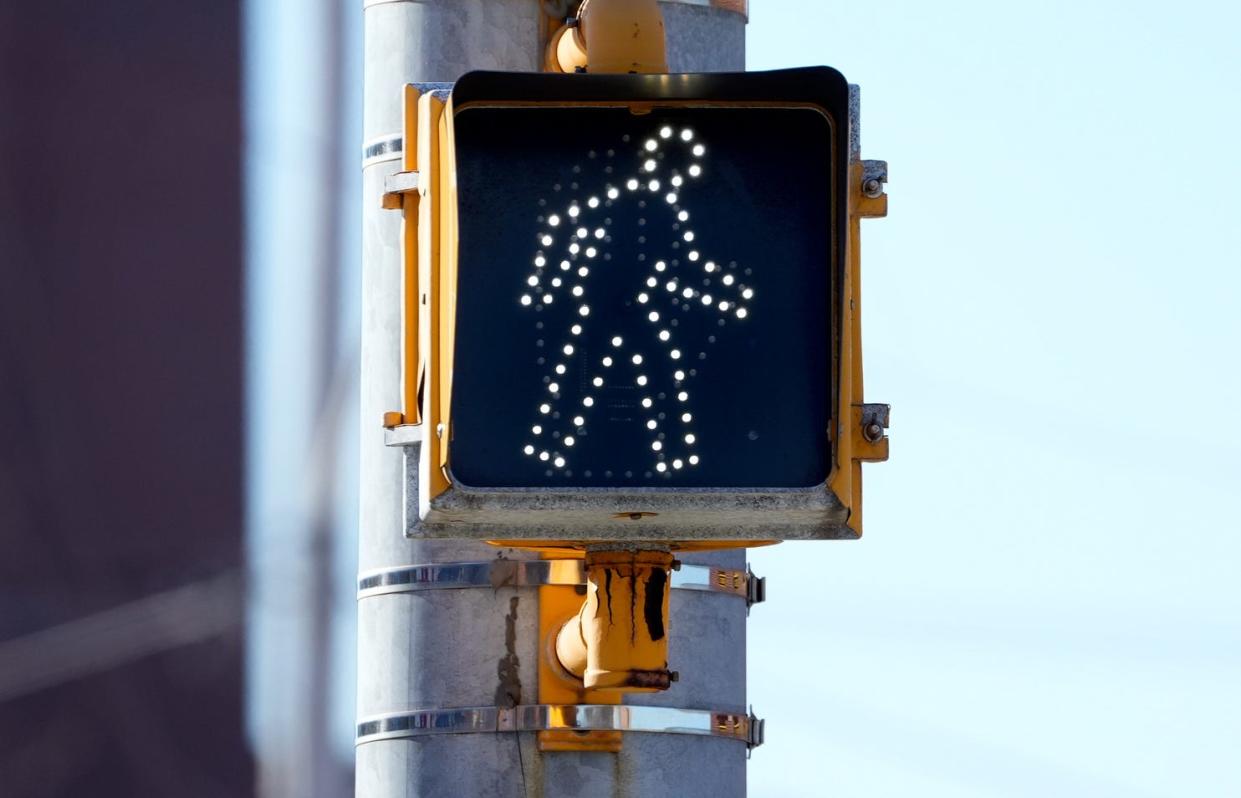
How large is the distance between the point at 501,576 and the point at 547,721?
7.7 inches

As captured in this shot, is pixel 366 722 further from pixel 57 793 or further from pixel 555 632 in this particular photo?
pixel 57 793

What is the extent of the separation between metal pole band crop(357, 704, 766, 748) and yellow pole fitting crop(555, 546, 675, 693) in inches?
15.1

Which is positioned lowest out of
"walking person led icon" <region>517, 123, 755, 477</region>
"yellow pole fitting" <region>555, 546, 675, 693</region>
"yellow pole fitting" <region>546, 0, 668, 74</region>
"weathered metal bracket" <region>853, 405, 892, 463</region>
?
"yellow pole fitting" <region>555, 546, 675, 693</region>

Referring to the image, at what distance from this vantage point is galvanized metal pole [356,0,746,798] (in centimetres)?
296

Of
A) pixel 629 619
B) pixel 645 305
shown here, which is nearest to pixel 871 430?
pixel 645 305

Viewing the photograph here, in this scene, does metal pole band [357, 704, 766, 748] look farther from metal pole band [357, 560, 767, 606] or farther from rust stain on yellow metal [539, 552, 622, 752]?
metal pole band [357, 560, 767, 606]

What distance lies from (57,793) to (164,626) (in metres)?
0.62

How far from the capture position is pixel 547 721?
9.69ft

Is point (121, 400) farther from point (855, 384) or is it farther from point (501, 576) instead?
point (855, 384)

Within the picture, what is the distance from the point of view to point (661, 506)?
2268 millimetres

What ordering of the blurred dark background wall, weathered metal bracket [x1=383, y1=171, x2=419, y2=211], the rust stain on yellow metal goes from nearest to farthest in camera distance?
weathered metal bracket [x1=383, y1=171, x2=419, y2=211]
the rust stain on yellow metal
the blurred dark background wall

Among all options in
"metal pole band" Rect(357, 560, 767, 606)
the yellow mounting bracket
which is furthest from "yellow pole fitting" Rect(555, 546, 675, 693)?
"metal pole band" Rect(357, 560, 767, 606)

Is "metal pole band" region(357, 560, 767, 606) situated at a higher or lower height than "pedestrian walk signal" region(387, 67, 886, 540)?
lower

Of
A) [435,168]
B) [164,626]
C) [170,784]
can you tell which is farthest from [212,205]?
[435,168]
